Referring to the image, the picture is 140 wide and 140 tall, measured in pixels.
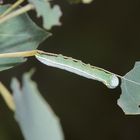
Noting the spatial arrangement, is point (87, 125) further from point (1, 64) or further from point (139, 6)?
point (1, 64)

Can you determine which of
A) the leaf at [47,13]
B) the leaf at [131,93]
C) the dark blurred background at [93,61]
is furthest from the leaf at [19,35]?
the dark blurred background at [93,61]

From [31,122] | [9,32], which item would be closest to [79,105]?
[9,32]

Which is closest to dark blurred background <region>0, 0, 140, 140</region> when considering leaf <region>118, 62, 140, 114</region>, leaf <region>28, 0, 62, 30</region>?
leaf <region>28, 0, 62, 30</region>

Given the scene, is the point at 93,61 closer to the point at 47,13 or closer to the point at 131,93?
the point at 47,13

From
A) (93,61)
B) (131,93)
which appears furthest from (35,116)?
(93,61)

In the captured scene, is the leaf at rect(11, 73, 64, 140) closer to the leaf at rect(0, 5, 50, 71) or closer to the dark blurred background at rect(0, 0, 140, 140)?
the leaf at rect(0, 5, 50, 71)
